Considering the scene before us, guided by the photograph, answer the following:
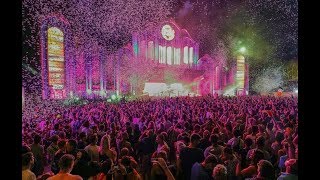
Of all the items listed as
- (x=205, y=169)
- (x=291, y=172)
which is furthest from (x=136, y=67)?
(x=291, y=172)

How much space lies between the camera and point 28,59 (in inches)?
1487

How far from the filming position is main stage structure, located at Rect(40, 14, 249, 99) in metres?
38.6

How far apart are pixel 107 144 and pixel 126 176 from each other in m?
1.72

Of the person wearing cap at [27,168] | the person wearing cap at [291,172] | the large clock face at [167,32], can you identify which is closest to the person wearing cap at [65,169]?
the person wearing cap at [27,168]

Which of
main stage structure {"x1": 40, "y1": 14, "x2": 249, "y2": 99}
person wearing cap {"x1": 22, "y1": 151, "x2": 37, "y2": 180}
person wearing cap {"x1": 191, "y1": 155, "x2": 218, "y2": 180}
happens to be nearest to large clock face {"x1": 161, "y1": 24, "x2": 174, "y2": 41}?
main stage structure {"x1": 40, "y1": 14, "x2": 249, "y2": 99}

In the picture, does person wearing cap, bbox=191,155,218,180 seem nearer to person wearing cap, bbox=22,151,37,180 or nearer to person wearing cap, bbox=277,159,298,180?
person wearing cap, bbox=277,159,298,180

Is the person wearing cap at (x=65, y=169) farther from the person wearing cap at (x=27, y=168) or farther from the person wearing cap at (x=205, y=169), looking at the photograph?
the person wearing cap at (x=205, y=169)

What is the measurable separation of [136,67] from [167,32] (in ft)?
29.1

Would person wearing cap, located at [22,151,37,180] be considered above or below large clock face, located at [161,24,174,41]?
below

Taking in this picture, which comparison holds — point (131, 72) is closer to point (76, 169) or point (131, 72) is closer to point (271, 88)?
point (271, 88)

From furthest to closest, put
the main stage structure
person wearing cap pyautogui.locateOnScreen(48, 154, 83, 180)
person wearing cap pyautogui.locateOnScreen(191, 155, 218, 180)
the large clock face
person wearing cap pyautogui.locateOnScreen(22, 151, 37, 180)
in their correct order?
the large clock face
the main stage structure
person wearing cap pyautogui.locateOnScreen(191, 155, 218, 180)
person wearing cap pyautogui.locateOnScreen(22, 151, 37, 180)
person wearing cap pyautogui.locateOnScreen(48, 154, 83, 180)

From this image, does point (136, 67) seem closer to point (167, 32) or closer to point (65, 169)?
point (167, 32)
